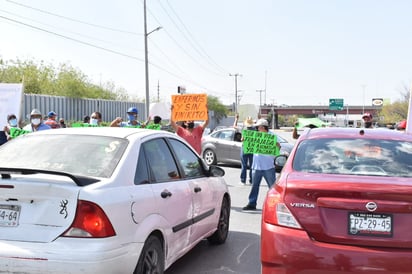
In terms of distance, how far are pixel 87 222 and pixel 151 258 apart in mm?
873

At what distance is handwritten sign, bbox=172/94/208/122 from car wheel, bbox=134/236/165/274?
8.12 meters

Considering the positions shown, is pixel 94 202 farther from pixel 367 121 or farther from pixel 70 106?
pixel 70 106

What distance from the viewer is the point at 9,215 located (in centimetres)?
349

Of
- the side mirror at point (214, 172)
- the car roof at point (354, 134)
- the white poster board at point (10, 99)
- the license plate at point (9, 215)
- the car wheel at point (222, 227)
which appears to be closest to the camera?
the license plate at point (9, 215)

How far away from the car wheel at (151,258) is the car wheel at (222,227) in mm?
2090

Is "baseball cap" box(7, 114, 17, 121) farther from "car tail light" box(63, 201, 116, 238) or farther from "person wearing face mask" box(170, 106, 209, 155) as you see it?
"car tail light" box(63, 201, 116, 238)

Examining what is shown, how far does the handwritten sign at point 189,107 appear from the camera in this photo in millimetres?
12281

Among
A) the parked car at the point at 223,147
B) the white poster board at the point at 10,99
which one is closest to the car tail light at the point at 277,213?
the white poster board at the point at 10,99

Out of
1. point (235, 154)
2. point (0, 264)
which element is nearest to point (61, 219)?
point (0, 264)

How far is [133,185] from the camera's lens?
12.8ft

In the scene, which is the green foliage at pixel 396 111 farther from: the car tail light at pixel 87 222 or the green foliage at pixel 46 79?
the car tail light at pixel 87 222

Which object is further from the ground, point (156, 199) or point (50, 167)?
point (50, 167)

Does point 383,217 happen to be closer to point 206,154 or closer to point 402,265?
point 402,265

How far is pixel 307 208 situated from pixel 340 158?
3.26 feet
